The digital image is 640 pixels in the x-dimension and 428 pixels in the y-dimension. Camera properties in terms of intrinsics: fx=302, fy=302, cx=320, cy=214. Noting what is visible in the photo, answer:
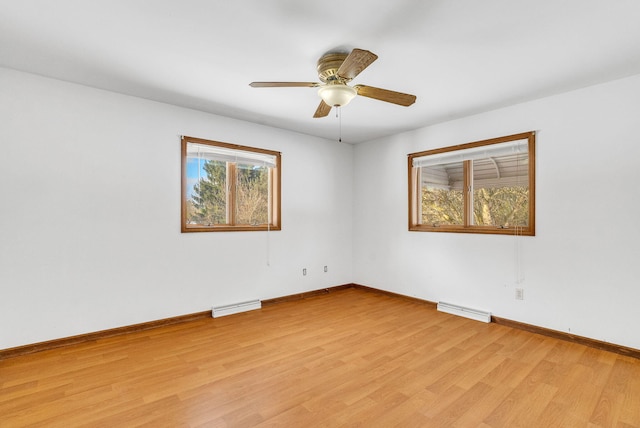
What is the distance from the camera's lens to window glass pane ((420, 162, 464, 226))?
407 cm

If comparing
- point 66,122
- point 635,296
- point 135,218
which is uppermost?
point 66,122

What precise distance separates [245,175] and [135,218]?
4.74ft

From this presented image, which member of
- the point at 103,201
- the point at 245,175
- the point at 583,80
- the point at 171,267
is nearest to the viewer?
the point at 583,80

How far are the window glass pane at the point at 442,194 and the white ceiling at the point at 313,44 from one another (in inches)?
43.9

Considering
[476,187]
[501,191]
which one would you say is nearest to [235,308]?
[476,187]

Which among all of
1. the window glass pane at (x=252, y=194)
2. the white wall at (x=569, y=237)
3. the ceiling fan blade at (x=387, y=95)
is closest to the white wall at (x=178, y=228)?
the white wall at (x=569, y=237)

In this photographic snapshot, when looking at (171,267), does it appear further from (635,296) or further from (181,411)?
(635,296)

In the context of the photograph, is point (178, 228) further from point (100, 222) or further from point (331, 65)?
point (331, 65)

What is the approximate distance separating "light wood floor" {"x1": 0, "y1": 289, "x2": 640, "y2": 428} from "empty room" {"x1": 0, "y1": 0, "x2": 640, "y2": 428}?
20mm

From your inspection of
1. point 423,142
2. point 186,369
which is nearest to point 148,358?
point 186,369

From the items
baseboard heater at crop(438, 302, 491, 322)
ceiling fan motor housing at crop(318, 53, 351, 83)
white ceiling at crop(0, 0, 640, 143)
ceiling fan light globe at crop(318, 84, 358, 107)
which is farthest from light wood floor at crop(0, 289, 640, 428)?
white ceiling at crop(0, 0, 640, 143)

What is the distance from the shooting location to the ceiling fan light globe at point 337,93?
2.34 metres

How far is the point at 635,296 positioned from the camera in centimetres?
269

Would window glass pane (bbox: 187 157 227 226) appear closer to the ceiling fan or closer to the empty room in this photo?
the empty room
